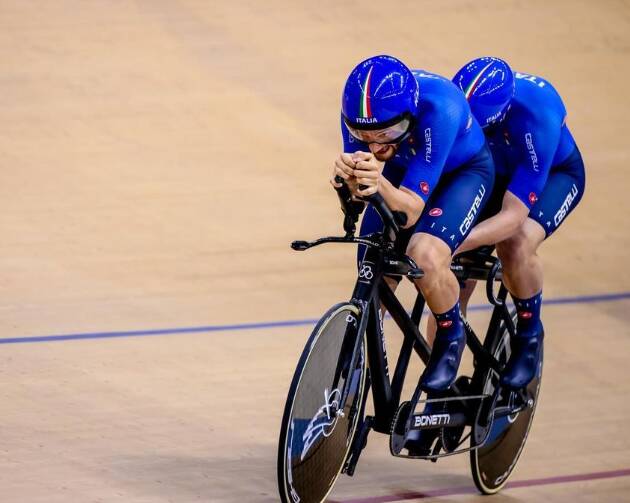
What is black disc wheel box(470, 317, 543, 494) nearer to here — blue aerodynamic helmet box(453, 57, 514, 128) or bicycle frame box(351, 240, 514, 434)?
bicycle frame box(351, 240, 514, 434)

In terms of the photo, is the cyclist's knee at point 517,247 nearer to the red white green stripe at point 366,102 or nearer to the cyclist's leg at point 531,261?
the cyclist's leg at point 531,261

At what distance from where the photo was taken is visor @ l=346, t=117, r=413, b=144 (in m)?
3.26

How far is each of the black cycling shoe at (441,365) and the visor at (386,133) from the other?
624 mm

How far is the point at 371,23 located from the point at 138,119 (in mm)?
1829

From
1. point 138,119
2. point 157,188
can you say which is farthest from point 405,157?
point 138,119

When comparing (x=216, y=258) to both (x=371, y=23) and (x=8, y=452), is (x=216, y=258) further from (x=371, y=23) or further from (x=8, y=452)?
(x=371, y=23)

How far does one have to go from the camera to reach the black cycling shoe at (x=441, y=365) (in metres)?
3.59

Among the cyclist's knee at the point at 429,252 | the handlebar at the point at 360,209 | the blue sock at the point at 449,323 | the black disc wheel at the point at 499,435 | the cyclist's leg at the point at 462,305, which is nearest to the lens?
the handlebar at the point at 360,209

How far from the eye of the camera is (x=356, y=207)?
3205 millimetres

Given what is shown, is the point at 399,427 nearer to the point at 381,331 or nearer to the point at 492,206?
the point at 381,331

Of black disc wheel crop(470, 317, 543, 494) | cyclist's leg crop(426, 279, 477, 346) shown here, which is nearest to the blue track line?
cyclist's leg crop(426, 279, 477, 346)

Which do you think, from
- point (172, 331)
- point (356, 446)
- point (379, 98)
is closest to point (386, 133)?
point (379, 98)

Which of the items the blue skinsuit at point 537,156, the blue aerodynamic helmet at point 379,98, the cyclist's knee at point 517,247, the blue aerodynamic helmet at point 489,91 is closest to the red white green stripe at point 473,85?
the blue aerodynamic helmet at point 489,91

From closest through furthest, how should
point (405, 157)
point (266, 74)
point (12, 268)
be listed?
point (405, 157) < point (12, 268) < point (266, 74)
